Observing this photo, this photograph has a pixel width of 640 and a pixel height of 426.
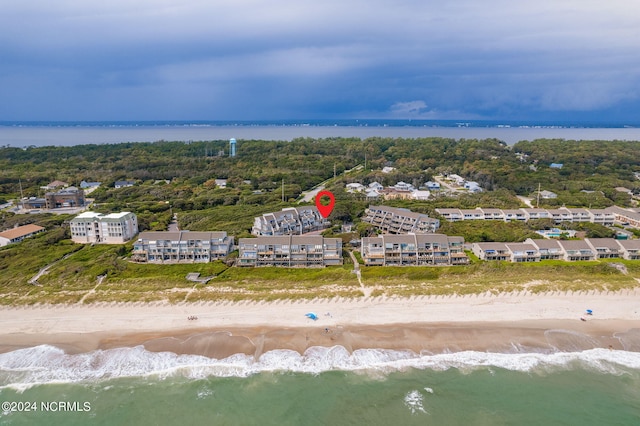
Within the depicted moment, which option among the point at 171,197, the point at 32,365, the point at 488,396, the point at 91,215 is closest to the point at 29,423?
the point at 32,365

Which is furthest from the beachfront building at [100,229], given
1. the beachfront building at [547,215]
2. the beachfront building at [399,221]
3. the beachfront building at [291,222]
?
the beachfront building at [547,215]

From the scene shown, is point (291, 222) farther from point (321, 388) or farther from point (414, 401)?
point (414, 401)

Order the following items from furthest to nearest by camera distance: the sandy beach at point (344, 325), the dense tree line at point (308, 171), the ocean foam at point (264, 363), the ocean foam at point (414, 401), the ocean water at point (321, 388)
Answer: the dense tree line at point (308, 171) → the sandy beach at point (344, 325) → the ocean foam at point (264, 363) → the ocean foam at point (414, 401) → the ocean water at point (321, 388)

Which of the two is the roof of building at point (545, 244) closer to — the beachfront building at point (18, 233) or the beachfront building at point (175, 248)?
the beachfront building at point (175, 248)

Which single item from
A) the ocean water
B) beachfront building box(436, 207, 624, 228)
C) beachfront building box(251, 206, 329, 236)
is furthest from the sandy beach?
A: beachfront building box(436, 207, 624, 228)

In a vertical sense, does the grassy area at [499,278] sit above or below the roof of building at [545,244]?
below

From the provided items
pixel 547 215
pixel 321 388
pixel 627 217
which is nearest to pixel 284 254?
pixel 321 388

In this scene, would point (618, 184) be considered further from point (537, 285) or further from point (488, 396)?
point (488, 396)
